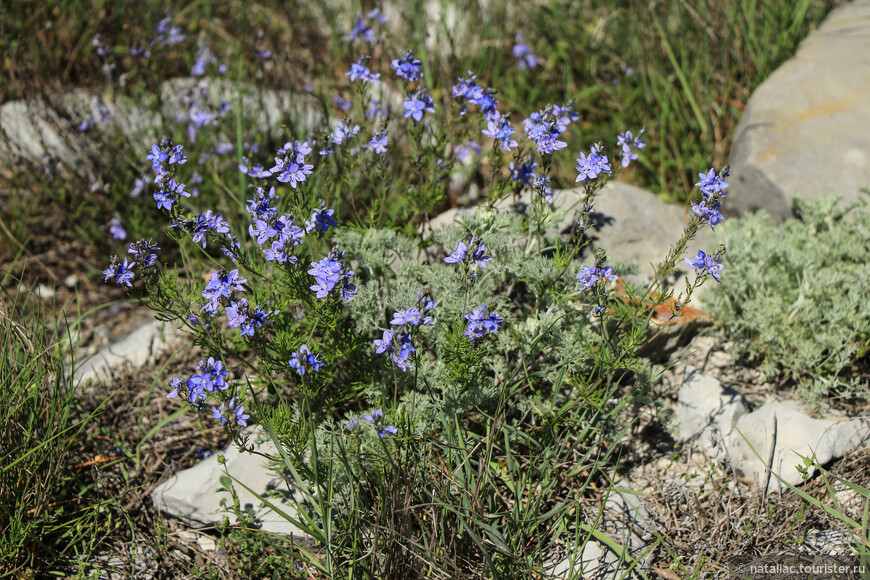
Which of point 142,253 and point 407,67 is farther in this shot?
point 407,67

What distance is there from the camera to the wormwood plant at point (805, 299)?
3.28 metres

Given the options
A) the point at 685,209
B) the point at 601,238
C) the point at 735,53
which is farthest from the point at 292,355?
the point at 735,53

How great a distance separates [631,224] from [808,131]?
64.5 inches

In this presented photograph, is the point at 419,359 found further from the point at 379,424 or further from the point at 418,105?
the point at 418,105

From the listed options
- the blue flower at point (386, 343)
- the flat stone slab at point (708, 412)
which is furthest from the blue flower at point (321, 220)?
the flat stone slab at point (708, 412)

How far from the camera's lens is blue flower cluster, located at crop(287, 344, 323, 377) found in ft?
8.43

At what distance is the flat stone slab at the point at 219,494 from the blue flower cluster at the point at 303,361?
538 millimetres

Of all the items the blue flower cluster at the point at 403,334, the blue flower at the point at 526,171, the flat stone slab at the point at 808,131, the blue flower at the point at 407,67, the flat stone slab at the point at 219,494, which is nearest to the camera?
the blue flower cluster at the point at 403,334

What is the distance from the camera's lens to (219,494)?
3086mm

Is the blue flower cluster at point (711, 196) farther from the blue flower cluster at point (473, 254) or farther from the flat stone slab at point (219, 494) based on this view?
the flat stone slab at point (219, 494)

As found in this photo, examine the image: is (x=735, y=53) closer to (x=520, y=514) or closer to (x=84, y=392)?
(x=520, y=514)

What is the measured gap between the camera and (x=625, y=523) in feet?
9.55

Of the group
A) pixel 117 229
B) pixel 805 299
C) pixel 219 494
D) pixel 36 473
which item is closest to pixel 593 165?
pixel 805 299

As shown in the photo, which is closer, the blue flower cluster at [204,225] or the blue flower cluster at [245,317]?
the blue flower cluster at [245,317]
